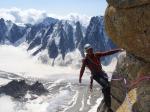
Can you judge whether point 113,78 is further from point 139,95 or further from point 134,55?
point 139,95

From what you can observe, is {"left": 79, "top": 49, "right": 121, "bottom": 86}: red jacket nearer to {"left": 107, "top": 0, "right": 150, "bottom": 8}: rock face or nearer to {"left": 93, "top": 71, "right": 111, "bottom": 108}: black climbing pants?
{"left": 93, "top": 71, "right": 111, "bottom": 108}: black climbing pants

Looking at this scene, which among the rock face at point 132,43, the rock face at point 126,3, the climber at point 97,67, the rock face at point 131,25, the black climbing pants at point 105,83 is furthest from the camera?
the black climbing pants at point 105,83

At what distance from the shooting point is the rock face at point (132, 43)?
2222 cm

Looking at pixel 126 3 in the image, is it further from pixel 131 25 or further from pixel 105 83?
pixel 105 83

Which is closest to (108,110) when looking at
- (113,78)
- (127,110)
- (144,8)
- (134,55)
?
(113,78)

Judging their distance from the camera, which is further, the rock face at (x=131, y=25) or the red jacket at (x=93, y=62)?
the red jacket at (x=93, y=62)

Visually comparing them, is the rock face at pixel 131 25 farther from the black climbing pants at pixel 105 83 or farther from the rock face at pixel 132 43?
the black climbing pants at pixel 105 83

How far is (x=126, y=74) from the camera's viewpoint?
27828 mm

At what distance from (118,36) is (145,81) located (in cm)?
478

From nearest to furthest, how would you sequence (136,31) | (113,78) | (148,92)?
(148,92), (136,31), (113,78)

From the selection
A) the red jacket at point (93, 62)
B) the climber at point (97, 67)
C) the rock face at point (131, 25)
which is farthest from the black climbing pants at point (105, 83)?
the rock face at point (131, 25)

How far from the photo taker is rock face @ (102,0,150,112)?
22219 millimetres

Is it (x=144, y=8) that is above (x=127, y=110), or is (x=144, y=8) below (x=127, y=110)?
above

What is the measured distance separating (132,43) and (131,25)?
145 cm
